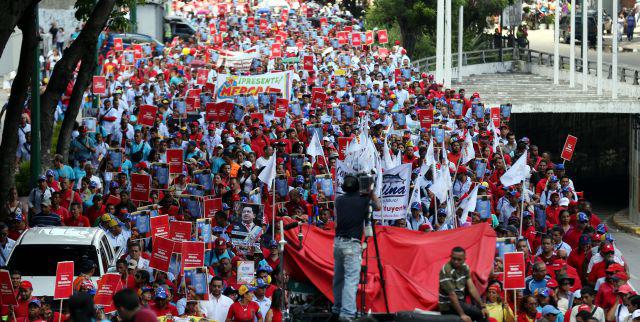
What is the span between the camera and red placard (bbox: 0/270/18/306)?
16672 millimetres

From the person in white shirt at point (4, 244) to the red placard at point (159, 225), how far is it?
1869 millimetres

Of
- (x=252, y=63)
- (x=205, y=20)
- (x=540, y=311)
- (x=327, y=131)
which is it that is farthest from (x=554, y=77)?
(x=540, y=311)

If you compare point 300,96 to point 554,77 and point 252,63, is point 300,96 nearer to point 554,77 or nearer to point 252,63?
point 252,63

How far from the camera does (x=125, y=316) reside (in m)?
11.1

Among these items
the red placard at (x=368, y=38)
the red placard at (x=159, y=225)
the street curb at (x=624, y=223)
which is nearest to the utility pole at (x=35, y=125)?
the red placard at (x=159, y=225)

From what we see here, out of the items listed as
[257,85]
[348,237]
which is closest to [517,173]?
[348,237]

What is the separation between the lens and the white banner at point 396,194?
1960 cm

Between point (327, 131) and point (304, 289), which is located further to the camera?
point (327, 131)

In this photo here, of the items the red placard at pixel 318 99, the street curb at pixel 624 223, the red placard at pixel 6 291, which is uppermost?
the red placard at pixel 318 99

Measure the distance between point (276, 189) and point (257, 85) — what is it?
10.5 meters

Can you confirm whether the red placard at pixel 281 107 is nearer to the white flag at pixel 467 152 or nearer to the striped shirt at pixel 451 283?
the white flag at pixel 467 152

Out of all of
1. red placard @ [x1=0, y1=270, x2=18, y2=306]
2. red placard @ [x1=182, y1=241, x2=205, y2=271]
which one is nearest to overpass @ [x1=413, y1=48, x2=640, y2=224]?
red placard @ [x1=182, y1=241, x2=205, y2=271]

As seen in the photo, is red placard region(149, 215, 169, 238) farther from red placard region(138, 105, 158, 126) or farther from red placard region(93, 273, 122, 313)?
red placard region(138, 105, 158, 126)

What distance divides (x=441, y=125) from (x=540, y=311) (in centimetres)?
1100
